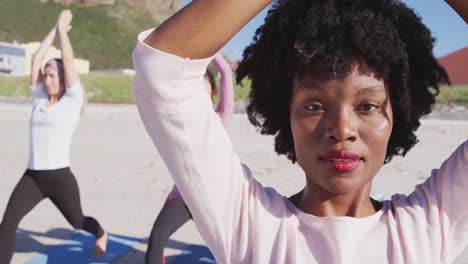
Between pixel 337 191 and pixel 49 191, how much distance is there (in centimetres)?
343

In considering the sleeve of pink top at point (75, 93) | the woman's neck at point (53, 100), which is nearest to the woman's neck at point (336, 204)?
the sleeve of pink top at point (75, 93)

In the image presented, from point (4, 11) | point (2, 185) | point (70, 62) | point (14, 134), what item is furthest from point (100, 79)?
Answer: point (4, 11)

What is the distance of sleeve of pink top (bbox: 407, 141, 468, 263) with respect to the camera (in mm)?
1191

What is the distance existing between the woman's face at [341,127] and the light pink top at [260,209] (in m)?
0.12

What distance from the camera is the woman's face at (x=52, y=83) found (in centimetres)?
423

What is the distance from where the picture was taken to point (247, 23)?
100 cm

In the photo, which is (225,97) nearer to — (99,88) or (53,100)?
(53,100)

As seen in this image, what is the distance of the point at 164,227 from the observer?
356cm

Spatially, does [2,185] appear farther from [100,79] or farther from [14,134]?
[100,79]

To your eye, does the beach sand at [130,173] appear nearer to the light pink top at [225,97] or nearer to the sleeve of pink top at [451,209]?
the light pink top at [225,97]

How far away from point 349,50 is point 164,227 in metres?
2.66

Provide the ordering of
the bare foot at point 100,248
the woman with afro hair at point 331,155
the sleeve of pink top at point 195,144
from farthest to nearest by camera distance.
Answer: the bare foot at point 100,248 → the woman with afro hair at point 331,155 → the sleeve of pink top at point 195,144

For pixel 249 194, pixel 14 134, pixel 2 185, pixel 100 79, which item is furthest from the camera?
pixel 100 79

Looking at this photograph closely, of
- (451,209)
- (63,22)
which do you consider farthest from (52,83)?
(451,209)
